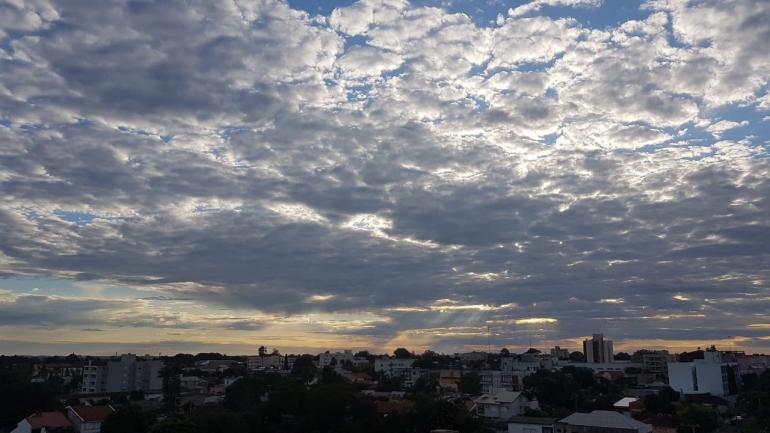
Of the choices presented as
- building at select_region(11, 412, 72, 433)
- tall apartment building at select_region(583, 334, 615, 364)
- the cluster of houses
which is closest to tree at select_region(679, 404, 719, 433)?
the cluster of houses

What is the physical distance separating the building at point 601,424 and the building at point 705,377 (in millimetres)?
42403

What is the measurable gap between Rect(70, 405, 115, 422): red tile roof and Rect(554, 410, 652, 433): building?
33059mm

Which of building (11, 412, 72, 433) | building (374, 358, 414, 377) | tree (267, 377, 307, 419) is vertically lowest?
building (11, 412, 72, 433)

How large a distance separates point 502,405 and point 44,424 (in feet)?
119

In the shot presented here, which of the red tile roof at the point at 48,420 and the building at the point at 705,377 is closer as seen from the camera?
the red tile roof at the point at 48,420

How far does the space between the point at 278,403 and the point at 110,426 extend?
11219 millimetres

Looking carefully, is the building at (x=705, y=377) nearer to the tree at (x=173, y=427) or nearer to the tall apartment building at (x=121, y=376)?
the tree at (x=173, y=427)

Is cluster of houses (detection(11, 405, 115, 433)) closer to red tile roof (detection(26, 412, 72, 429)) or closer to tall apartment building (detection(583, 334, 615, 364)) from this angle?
red tile roof (detection(26, 412, 72, 429))

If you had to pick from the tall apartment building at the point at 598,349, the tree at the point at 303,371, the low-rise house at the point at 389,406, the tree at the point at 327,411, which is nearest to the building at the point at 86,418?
the tree at the point at 327,411

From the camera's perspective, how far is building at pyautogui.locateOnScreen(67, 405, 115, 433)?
149 feet

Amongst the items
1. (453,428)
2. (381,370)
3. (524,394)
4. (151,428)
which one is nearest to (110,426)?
(151,428)

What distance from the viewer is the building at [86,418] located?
149 ft

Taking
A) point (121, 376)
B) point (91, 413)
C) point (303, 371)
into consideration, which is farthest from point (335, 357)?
point (91, 413)

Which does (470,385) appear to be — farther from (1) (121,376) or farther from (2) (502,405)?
(1) (121,376)
